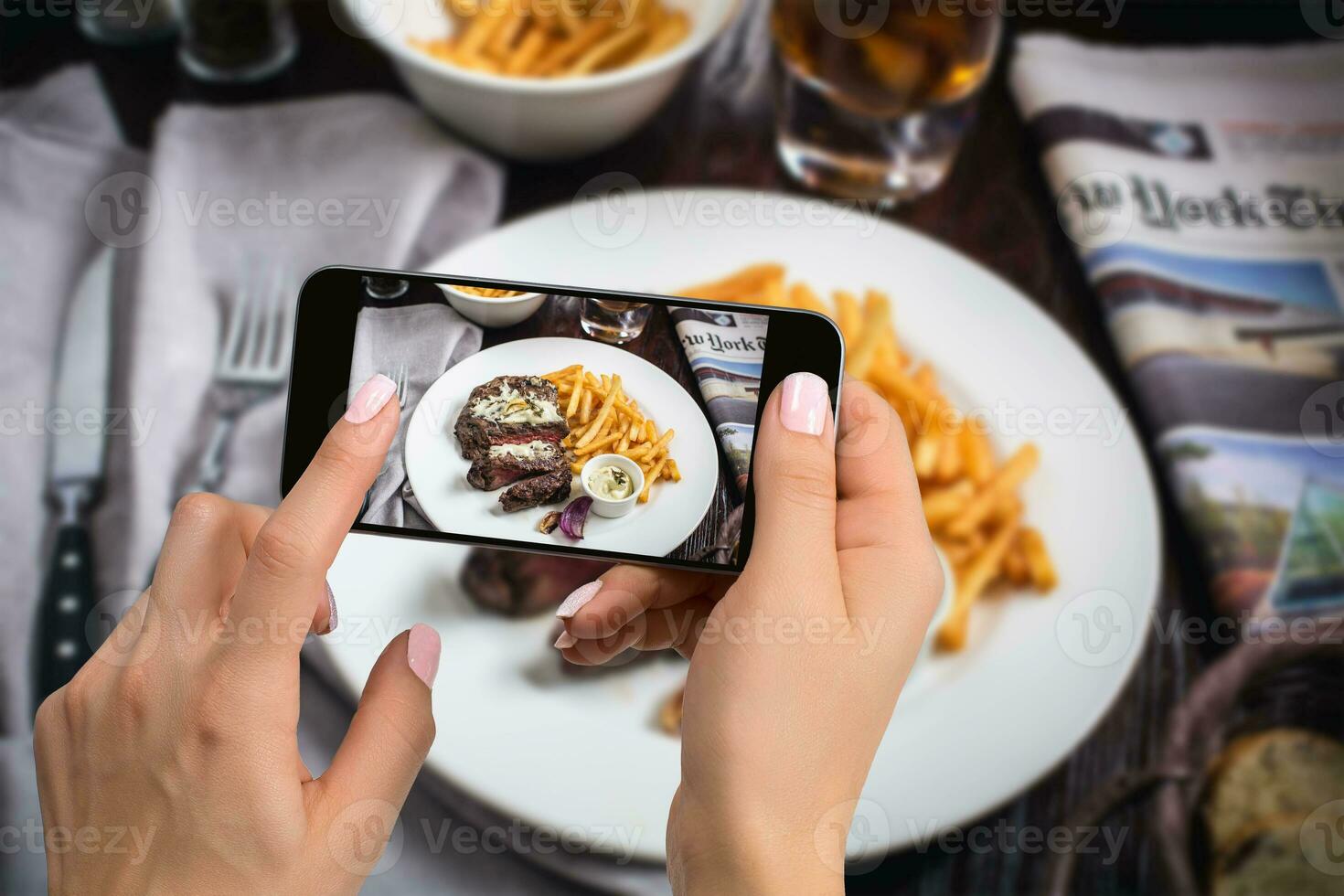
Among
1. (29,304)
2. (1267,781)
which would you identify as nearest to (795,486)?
(1267,781)

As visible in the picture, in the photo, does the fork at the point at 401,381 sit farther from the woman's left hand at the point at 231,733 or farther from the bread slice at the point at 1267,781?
the bread slice at the point at 1267,781

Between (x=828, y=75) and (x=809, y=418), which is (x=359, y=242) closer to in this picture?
(x=828, y=75)

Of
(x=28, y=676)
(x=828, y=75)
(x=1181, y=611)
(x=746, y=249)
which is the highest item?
(x=828, y=75)

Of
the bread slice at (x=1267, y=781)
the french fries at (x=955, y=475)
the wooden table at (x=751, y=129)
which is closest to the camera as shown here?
the bread slice at (x=1267, y=781)

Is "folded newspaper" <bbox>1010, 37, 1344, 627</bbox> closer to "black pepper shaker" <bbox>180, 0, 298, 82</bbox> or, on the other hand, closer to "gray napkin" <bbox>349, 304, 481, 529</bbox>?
"gray napkin" <bbox>349, 304, 481, 529</bbox>

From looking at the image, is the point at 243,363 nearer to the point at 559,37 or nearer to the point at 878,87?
the point at 559,37

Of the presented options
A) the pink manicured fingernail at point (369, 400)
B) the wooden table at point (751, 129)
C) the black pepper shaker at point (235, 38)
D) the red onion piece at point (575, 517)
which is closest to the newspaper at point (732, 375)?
the red onion piece at point (575, 517)

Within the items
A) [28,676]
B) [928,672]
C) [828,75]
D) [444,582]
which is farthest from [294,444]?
[828,75]
